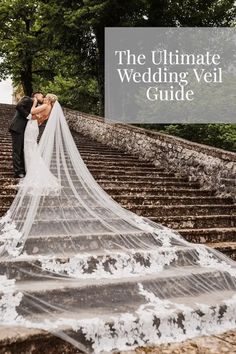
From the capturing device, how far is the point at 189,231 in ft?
17.6

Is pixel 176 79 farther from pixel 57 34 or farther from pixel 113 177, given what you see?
pixel 113 177

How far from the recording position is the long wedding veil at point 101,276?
3.22 meters

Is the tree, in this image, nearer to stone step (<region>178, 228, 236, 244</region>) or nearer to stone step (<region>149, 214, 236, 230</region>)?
stone step (<region>149, 214, 236, 230</region>)

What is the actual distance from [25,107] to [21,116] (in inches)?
6.5

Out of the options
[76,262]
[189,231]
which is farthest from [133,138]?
[76,262]

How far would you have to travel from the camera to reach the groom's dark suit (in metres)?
6.67

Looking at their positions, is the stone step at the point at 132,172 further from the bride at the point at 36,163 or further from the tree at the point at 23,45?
the tree at the point at 23,45

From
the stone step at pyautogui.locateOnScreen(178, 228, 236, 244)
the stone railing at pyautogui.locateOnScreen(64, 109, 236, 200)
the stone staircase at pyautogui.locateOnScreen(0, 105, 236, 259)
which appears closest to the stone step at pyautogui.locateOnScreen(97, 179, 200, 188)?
the stone staircase at pyautogui.locateOnScreen(0, 105, 236, 259)

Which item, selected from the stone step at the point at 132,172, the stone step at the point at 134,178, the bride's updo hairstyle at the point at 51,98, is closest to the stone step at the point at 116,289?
the stone step at the point at 134,178

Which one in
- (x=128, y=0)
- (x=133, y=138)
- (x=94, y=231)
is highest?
(x=128, y=0)

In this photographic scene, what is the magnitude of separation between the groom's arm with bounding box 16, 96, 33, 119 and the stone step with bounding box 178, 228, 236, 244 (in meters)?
3.26

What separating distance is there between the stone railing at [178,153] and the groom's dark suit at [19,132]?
333 centimetres

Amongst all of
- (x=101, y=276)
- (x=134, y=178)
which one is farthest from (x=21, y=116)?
(x=101, y=276)

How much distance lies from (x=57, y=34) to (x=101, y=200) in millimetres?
10211
